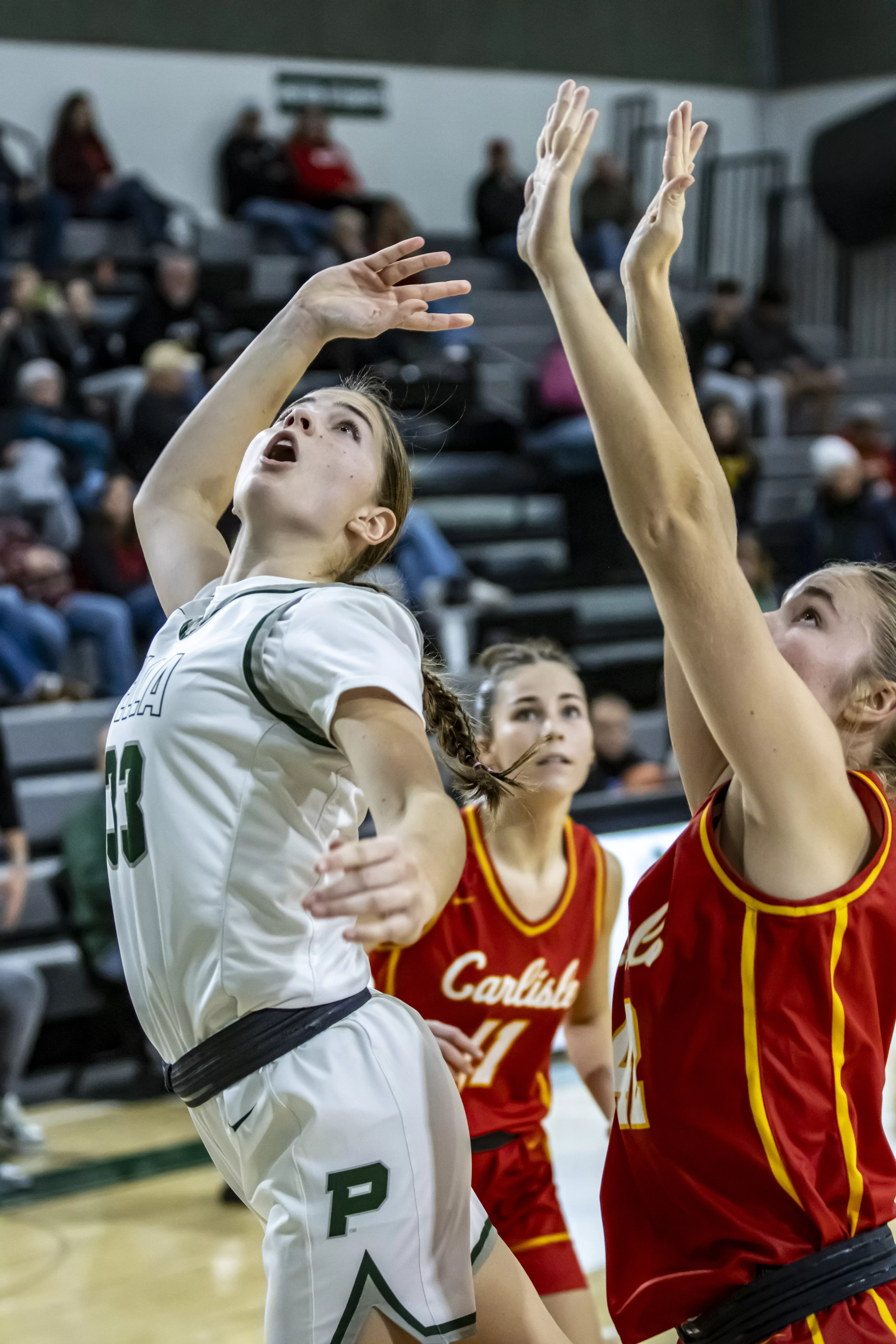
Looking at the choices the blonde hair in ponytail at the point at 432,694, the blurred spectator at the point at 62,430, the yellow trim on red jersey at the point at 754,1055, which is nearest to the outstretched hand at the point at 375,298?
the blonde hair in ponytail at the point at 432,694

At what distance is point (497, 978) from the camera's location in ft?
8.89

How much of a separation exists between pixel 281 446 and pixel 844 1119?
100cm

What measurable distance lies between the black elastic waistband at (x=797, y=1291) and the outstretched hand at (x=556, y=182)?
3.66 feet

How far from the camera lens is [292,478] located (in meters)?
1.73

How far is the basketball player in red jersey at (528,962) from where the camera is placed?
2.63 meters

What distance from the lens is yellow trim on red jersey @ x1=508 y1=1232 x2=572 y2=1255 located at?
2576mm

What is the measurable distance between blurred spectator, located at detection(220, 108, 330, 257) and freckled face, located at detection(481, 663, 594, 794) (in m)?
8.86

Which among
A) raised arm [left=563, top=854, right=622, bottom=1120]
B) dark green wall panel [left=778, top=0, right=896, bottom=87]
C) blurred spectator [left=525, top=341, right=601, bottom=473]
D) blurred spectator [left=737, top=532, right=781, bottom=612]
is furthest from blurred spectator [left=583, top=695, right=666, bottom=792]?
dark green wall panel [left=778, top=0, right=896, bottom=87]

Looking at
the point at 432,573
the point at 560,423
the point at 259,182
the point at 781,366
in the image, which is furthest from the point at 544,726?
the point at 781,366

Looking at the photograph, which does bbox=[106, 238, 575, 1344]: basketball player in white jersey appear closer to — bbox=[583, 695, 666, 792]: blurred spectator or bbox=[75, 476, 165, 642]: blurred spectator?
bbox=[583, 695, 666, 792]: blurred spectator

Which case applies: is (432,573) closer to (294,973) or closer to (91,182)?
(91,182)

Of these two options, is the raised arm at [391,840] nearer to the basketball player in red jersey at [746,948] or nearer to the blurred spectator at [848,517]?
the basketball player in red jersey at [746,948]

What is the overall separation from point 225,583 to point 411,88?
1242 cm

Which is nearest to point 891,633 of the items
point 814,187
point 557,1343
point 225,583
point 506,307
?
point 225,583
